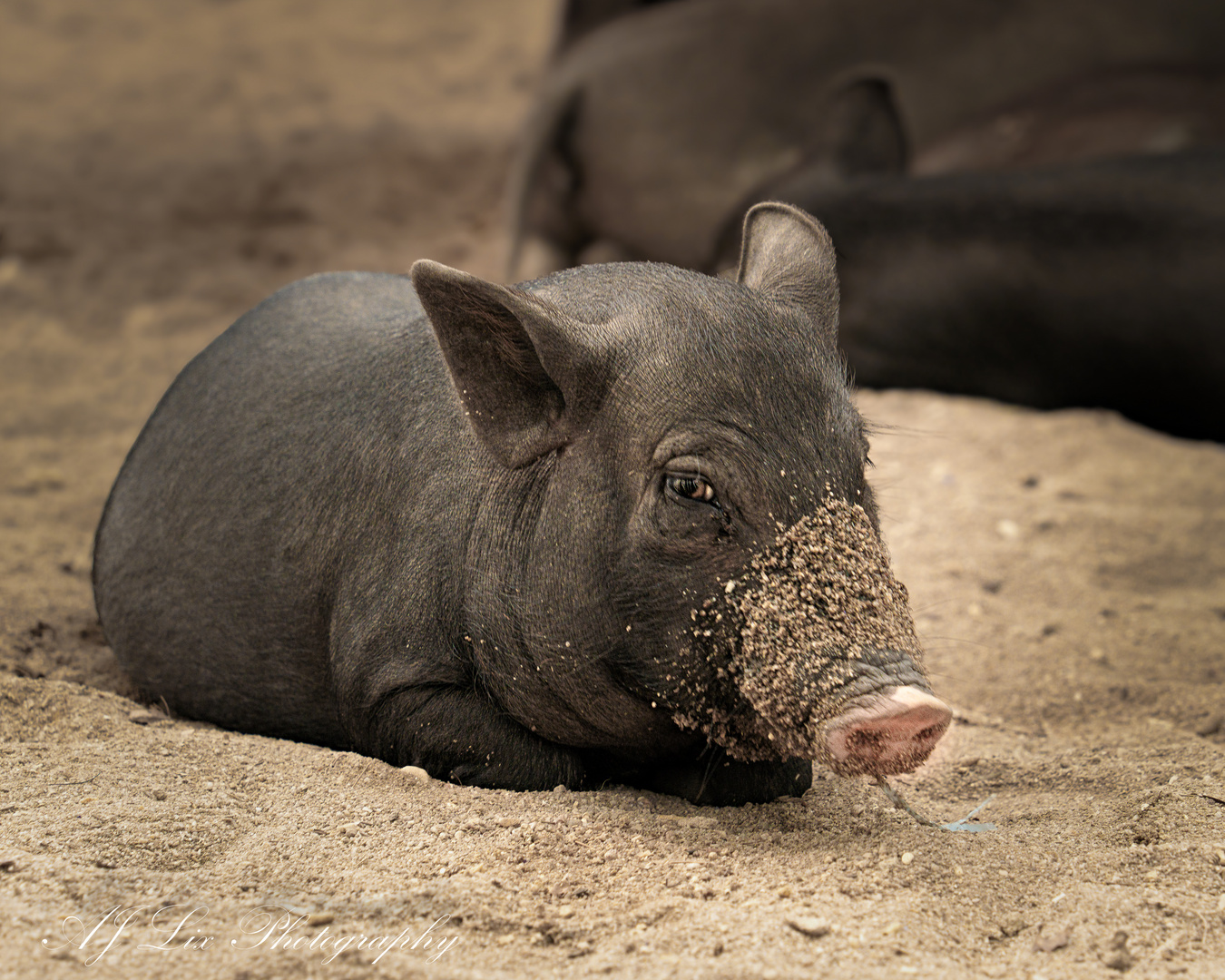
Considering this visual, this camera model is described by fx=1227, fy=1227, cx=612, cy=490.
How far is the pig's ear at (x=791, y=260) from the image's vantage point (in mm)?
3168

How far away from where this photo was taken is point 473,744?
3047 millimetres

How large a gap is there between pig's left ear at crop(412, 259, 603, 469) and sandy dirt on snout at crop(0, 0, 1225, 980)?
0.87 metres

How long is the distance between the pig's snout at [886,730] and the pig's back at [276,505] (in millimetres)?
1133

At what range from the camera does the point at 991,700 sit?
13.6ft

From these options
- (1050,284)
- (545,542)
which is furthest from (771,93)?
(545,542)

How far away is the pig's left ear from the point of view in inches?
109

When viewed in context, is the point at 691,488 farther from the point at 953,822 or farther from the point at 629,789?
the point at 953,822

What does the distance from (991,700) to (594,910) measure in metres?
2.18

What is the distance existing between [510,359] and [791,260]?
878 mm

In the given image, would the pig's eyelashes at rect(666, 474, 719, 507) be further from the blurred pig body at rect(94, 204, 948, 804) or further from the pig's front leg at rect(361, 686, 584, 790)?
the pig's front leg at rect(361, 686, 584, 790)

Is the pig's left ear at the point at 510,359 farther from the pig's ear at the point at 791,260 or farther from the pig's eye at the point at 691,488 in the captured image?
the pig's ear at the point at 791,260

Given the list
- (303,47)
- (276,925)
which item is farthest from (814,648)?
(303,47)

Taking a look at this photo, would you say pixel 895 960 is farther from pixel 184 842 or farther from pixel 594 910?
pixel 184 842

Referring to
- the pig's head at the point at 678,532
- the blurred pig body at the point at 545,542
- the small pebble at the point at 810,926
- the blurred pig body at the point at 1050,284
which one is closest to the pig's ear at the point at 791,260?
the blurred pig body at the point at 545,542
